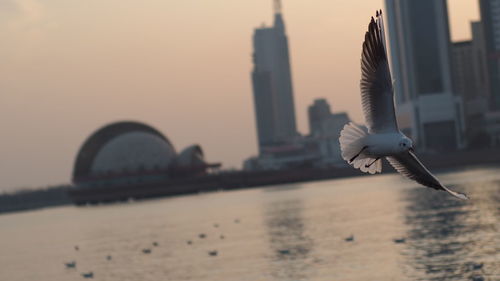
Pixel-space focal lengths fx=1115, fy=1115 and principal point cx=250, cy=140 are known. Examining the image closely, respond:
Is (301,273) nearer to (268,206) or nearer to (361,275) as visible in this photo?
(361,275)

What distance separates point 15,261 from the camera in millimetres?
88312

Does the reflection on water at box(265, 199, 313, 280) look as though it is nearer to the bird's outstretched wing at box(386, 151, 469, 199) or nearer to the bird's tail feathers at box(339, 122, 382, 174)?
the bird's outstretched wing at box(386, 151, 469, 199)

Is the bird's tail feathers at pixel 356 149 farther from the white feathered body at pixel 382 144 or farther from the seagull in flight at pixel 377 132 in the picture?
the white feathered body at pixel 382 144

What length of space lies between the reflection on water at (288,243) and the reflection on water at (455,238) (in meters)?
6.11

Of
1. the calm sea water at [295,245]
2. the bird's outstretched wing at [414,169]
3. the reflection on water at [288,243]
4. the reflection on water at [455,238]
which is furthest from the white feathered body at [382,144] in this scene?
the reflection on water at [288,243]

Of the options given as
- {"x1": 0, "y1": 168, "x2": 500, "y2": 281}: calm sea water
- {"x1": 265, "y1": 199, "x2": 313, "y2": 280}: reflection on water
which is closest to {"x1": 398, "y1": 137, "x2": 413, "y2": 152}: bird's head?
{"x1": 0, "y1": 168, "x2": 500, "y2": 281}: calm sea water

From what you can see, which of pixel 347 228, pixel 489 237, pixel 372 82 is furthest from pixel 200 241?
pixel 372 82

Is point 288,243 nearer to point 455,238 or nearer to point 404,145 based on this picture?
point 455,238

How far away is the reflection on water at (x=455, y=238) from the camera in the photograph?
50.8 meters

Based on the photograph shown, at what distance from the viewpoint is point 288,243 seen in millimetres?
78625

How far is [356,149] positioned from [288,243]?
61205 millimetres

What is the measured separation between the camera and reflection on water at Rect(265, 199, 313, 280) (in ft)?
192

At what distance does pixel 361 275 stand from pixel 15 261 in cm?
4247

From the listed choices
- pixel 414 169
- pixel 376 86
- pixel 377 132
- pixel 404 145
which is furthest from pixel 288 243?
pixel 404 145
